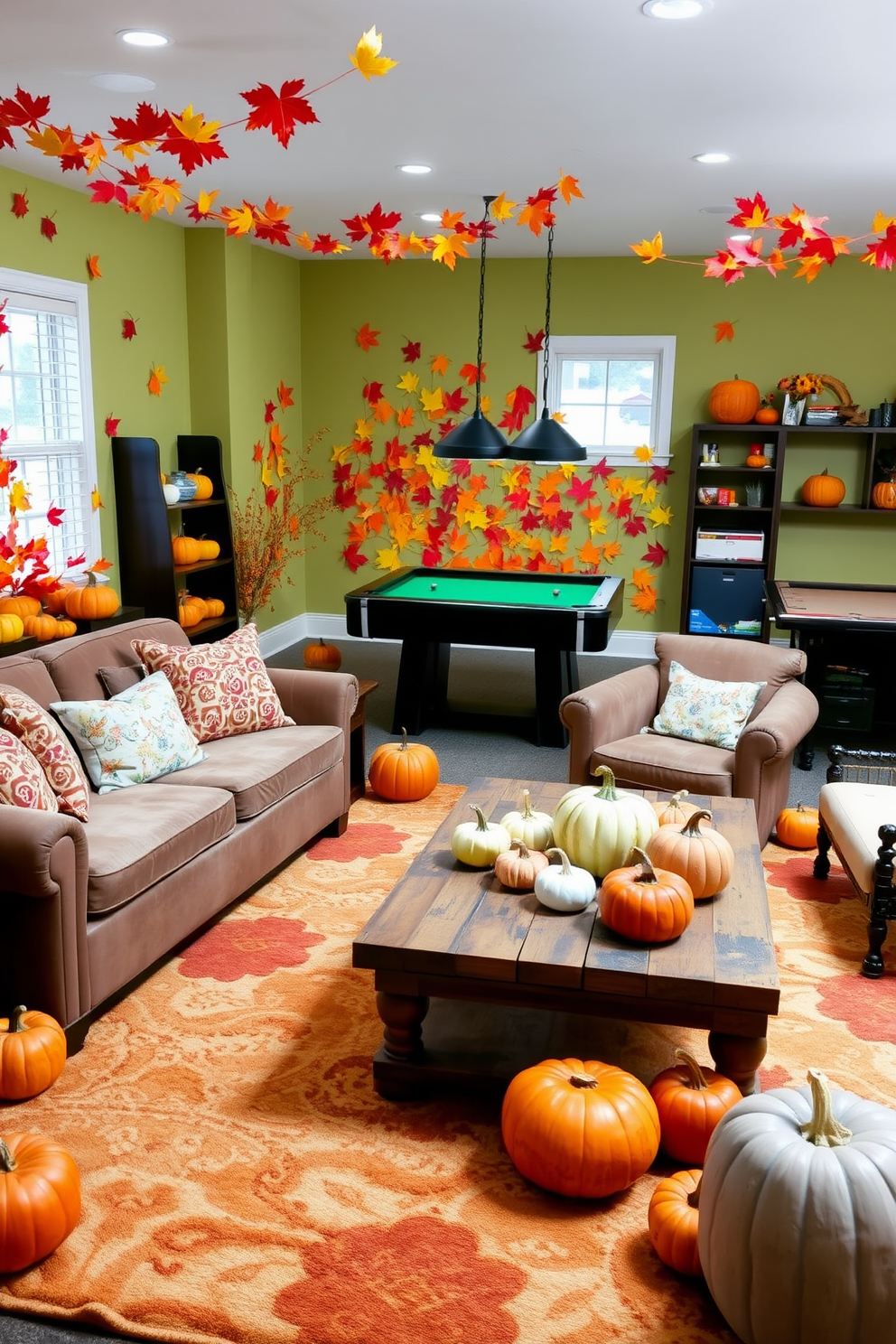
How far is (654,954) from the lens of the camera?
8.71ft

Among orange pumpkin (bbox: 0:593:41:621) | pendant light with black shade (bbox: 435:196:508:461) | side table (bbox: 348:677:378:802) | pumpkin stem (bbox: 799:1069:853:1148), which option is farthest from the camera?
pendant light with black shade (bbox: 435:196:508:461)

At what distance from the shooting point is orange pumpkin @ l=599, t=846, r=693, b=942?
2.67m

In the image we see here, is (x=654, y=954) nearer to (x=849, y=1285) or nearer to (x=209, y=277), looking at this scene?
(x=849, y=1285)

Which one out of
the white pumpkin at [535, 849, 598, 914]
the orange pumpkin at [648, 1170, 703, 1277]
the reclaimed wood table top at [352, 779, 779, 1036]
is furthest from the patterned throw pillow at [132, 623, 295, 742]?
the orange pumpkin at [648, 1170, 703, 1277]

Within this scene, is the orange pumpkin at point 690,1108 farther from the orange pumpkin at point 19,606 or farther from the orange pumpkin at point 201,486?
the orange pumpkin at point 201,486

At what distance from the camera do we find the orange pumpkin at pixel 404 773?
497cm

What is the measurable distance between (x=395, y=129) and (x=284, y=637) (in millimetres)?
4365

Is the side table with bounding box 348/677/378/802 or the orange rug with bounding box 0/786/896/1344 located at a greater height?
the side table with bounding box 348/677/378/802

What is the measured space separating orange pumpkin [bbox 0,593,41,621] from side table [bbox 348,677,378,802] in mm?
1535

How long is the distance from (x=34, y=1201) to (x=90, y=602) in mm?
3647

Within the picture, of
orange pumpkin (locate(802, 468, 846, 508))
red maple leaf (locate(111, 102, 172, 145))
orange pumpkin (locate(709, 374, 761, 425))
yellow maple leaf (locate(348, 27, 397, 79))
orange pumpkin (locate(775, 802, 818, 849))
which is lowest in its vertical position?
orange pumpkin (locate(775, 802, 818, 849))

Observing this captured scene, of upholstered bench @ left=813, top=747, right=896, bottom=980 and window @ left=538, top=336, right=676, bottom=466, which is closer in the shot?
upholstered bench @ left=813, top=747, right=896, bottom=980

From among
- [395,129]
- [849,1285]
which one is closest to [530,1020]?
[849,1285]

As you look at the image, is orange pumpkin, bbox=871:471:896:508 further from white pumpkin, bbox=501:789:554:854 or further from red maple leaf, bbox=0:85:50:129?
red maple leaf, bbox=0:85:50:129
